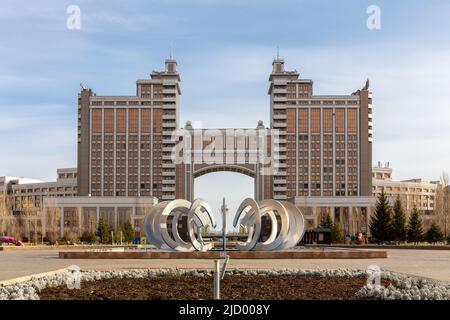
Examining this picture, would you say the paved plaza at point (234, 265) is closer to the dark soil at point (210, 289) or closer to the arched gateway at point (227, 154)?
the dark soil at point (210, 289)

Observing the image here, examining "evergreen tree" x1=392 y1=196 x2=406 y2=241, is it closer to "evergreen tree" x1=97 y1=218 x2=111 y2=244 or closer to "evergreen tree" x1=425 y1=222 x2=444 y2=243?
"evergreen tree" x1=425 y1=222 x2=444 y2=243

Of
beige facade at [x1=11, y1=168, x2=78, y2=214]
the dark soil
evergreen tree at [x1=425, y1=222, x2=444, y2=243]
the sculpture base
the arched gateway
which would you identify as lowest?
evergreen tree at [x1=425, y1=222, x2=444, y2=243]

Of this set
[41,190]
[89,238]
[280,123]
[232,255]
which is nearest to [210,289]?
[232,255]

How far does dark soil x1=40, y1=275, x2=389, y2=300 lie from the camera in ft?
40.0

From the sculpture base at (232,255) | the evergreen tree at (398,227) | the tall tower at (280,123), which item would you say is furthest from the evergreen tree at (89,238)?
the tall tower at (280,123)

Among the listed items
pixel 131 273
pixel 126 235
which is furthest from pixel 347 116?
pixel 131 273

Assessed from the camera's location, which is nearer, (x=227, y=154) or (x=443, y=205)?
(x=443, y=205)

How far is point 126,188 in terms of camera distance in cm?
12219

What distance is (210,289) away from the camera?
13.4 m

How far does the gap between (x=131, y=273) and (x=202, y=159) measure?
107085 millimetres

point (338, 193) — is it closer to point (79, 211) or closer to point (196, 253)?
point (79, 211)

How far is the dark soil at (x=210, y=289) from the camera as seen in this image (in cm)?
1220

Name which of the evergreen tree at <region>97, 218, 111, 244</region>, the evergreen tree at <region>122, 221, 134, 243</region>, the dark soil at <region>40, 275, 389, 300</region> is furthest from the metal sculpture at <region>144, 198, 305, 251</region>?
the evergreen tree at <region>122, 221, 134, 243</region>

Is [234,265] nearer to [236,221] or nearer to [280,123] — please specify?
[236,221]
